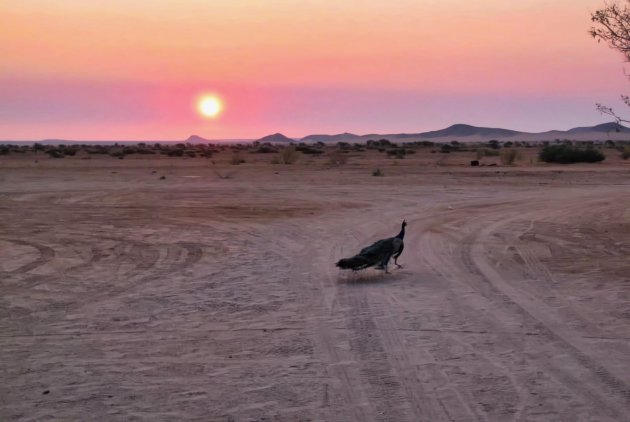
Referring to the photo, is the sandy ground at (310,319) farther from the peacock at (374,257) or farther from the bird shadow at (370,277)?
the peacock at (374,257)

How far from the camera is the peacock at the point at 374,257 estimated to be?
1084 centimetres

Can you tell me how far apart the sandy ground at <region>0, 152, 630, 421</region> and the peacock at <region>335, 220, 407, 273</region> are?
25cm

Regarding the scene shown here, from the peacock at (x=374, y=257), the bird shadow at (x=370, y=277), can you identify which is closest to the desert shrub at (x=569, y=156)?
the peacock at (x=374, y=257)

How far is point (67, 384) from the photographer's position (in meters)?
6.41

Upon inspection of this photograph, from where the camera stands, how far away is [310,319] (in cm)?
862

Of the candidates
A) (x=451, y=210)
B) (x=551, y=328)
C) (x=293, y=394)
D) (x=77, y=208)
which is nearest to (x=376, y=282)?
(x=551, y=328)

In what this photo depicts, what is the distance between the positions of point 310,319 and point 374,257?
2871 millimetres

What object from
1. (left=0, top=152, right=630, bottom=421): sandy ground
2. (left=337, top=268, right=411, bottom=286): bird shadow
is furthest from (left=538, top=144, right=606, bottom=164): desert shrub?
(left=337, top=268, right=411, bottom=286): bird shadow

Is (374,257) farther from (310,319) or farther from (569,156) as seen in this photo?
(569,156)

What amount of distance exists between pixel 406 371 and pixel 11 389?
3644mm

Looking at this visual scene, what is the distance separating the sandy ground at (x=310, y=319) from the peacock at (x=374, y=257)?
249 mm

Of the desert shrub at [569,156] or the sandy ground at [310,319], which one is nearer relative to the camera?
the sandy ground at [310,319]

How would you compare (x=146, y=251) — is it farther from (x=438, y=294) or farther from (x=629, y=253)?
(x=629, y=253)

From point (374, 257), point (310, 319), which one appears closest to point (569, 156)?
point (374, 257)
